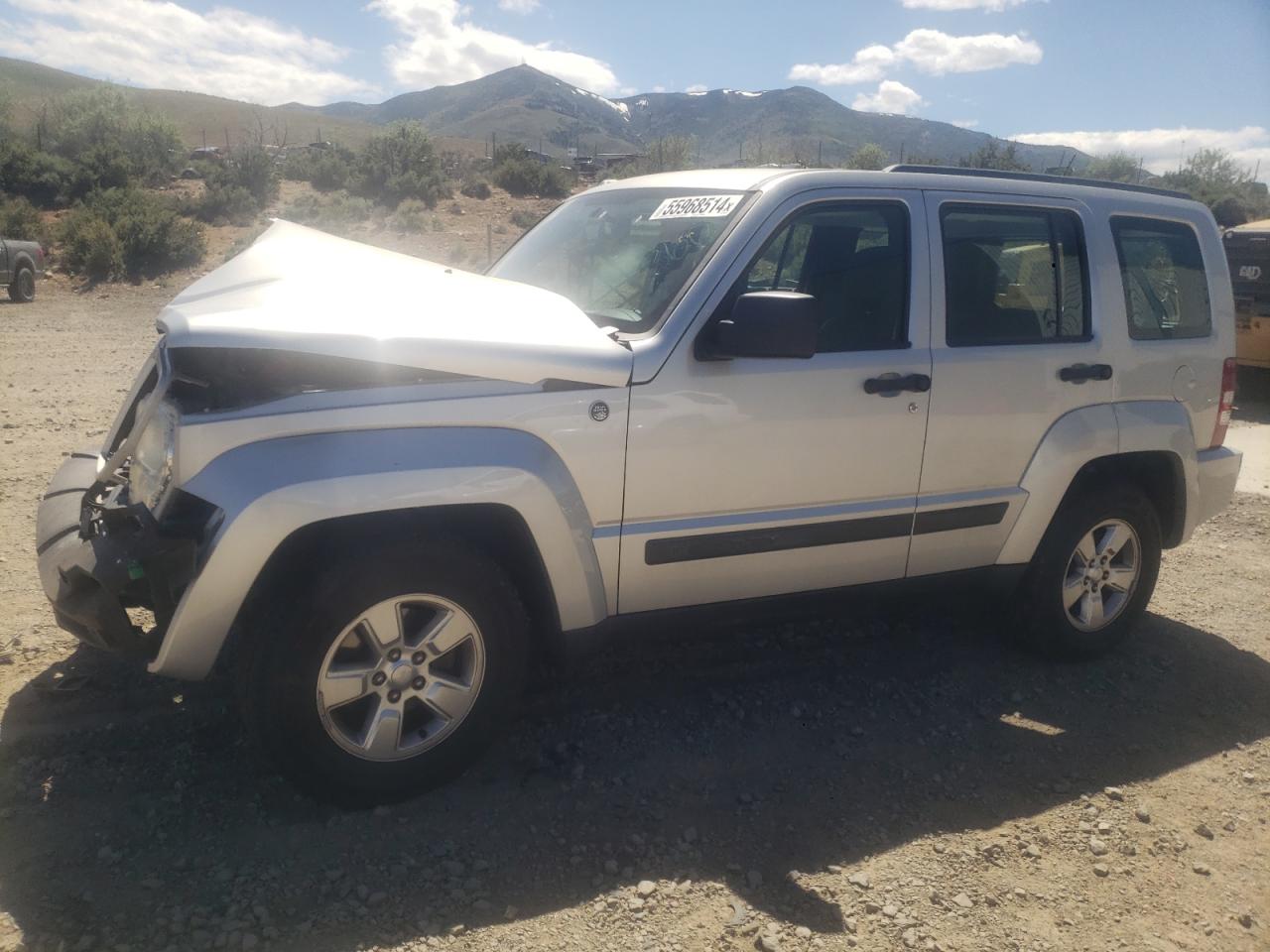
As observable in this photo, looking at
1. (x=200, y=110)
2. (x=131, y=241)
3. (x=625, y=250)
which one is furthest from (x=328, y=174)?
(x=200, y=110)

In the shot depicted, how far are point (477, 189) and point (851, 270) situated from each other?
29.3 meters

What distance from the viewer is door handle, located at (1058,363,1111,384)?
3992mm

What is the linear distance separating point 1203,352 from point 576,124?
166881mm

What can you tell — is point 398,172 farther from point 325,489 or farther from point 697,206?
point 325,489

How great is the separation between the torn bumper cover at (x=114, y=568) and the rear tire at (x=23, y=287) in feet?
50.3

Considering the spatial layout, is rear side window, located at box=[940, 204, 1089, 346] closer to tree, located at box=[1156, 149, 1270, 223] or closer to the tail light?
the tail light

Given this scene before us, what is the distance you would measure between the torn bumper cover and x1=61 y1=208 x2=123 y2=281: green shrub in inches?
718

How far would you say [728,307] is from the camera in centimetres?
330

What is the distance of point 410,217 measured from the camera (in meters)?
24.9

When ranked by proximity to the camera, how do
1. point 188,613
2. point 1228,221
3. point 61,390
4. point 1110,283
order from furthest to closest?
point 1228,221 → point 61,390 → point 1110,283 → point 188,613

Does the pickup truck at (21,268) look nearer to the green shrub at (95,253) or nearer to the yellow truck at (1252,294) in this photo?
the green shrub at (95,253)

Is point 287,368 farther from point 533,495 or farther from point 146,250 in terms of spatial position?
point 146,250

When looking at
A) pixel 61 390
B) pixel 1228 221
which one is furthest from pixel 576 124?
pixel 61 390

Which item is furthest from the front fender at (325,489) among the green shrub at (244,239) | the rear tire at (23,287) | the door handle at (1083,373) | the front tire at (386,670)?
the green shrub at (244,239)
